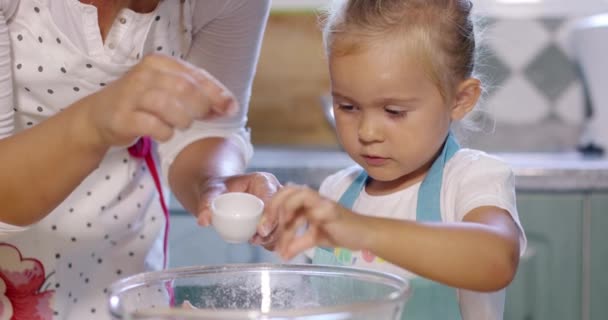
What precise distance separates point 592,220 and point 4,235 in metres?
1.31

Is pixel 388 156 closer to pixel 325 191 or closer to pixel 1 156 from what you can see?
pixel 325 191

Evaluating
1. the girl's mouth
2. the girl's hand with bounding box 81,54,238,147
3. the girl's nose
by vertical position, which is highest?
the girl's hand with bounding box 81,54,238,147

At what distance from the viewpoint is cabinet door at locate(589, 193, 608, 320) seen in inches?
71.1

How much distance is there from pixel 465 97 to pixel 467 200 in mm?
198

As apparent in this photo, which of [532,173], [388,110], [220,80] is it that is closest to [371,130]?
[388,110]

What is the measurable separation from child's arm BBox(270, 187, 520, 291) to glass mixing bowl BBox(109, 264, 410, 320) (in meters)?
0.04

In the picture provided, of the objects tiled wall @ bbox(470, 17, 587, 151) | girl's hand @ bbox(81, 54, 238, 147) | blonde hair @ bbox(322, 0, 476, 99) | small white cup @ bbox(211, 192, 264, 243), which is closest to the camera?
girl's hand @ bbox(81, 54, 238, 147)

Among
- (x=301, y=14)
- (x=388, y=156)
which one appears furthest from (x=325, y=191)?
(x=301, y=14)

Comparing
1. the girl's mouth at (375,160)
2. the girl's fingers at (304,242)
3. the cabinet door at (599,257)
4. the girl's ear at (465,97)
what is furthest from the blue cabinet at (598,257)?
the girl's fingers at (304,242)

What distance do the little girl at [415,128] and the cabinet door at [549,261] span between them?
74cm

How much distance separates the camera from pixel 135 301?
0.73 metres

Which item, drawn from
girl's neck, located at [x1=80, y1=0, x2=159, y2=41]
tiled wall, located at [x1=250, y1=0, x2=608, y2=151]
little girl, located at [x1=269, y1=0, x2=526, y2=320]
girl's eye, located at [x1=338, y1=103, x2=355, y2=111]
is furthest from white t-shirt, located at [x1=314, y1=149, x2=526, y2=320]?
tiled wall, located at [x1=250, y1=0, x2=608, y2=151]

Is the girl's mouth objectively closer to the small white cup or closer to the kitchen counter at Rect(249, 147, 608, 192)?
the small white cup

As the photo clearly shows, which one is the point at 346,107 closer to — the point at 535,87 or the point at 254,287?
the point at 254,287
